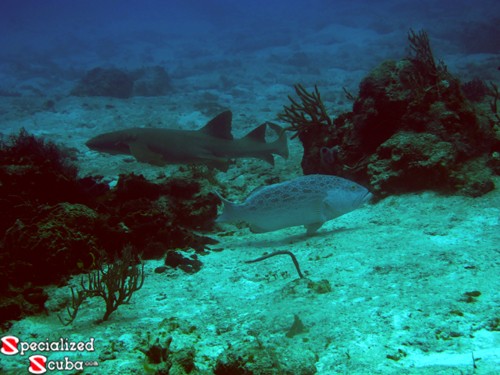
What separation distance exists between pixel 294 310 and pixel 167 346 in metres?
1.06

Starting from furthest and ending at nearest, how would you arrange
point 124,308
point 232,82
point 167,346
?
point 232,82
point 124,308
point 167,346

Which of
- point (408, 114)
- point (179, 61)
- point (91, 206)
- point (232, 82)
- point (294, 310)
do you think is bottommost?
point (294, 310)

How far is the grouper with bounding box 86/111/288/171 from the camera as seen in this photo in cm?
795

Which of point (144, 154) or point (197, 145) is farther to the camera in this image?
point (197, 145)

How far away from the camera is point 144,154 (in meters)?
7.90

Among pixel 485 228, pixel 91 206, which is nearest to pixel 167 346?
pixel 91 206

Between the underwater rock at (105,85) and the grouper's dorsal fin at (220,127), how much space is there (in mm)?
15551

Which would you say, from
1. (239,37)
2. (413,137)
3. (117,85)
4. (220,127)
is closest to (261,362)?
(413,137)

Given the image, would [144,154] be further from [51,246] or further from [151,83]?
[151,83]

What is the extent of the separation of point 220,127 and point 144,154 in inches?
72.5

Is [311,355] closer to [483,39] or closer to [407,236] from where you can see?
[407,236]

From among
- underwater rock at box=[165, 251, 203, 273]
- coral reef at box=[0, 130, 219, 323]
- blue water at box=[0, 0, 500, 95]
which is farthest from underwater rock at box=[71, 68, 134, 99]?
underwater rock at box=[165, 251, 203, 273]

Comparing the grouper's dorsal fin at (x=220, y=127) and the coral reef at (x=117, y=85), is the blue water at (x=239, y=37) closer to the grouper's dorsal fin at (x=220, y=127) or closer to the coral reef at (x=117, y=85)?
the coral reef at (x=117, y=85)

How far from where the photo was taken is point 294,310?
2842 millimetres
